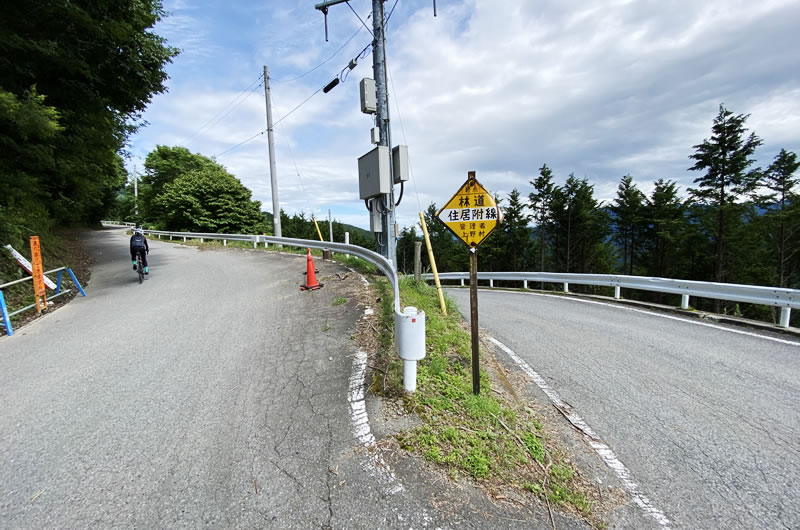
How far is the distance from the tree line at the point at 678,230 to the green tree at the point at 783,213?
0.06 m

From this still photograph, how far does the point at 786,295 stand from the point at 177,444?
9635mm

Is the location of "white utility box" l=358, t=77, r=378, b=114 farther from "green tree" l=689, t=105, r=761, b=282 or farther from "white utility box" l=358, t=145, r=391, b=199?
"green tree" l=689, t=105, r=761, b=282

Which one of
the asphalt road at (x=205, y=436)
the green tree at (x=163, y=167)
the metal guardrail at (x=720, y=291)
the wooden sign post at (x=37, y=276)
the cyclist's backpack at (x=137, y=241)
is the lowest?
the asphalt road at (x=205, y=436)

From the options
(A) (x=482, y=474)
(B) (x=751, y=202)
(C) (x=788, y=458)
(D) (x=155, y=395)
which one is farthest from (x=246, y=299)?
(B) (x=751, y=202)

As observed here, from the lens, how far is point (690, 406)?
3.39m

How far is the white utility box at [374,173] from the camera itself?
716 centimetres

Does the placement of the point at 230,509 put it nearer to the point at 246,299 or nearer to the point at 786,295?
the point at 246,299

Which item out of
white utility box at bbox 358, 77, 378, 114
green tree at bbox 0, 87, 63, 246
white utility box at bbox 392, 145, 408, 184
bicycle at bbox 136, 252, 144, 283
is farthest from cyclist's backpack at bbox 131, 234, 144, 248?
white utility box at bbox 392, 145, 408, 184

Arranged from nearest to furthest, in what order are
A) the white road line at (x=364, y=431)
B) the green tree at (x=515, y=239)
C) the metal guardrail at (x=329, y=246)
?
the white road line at (x=364, y=431)
the metal guardrail at (x=329, y=246)
the green tree at (x=515, y=239)

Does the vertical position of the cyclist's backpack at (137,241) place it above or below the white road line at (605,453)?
above

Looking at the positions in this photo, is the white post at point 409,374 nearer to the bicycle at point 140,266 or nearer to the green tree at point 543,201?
the bicycle at point 140,266

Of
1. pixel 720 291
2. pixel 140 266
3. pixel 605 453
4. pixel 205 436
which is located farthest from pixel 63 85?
pixel 720 291

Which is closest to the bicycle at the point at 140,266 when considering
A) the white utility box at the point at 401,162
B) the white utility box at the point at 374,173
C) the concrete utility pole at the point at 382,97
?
the white utility box at the point at 374,173

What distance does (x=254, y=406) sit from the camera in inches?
127
